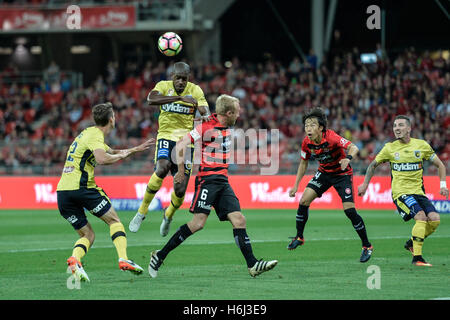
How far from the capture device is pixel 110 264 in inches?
462

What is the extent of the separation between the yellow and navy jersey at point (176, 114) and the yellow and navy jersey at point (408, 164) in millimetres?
3304

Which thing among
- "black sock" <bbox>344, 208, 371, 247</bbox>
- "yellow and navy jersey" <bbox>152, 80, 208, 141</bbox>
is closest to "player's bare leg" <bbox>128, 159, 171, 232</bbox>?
"yellow and navy jersey" <bbox>152, 80, 208, 141</bbox>

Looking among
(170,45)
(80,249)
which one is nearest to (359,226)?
(170,45)

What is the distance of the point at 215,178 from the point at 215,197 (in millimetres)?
244

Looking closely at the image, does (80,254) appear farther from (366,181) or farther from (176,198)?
(366,181)

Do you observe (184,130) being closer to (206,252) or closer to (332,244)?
(206,252)

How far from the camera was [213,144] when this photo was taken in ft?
31.9

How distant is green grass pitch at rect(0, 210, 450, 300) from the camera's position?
8.67 metres

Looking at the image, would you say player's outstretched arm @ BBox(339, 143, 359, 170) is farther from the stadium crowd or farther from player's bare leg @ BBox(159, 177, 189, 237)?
the stadium crowd

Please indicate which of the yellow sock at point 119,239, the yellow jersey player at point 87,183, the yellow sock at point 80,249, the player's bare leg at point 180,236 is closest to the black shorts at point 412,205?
the player's bare leg at point 180,236

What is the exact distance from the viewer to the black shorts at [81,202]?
964cm

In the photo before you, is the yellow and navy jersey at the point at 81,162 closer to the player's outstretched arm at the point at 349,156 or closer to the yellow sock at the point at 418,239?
the player's outstretched arm at the point at 349,156

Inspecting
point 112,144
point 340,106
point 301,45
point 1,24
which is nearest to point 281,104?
point 340,106

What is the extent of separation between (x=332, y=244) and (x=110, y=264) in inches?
180
